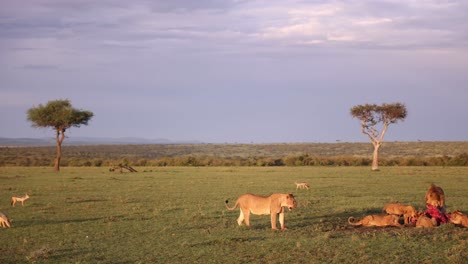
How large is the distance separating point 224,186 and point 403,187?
9.57 meters

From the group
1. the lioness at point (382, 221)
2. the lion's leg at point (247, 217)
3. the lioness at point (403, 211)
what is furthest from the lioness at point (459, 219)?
the lion's leg at point (247, 217)

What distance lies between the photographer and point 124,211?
1884 centimetres

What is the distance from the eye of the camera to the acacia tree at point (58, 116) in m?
55.2

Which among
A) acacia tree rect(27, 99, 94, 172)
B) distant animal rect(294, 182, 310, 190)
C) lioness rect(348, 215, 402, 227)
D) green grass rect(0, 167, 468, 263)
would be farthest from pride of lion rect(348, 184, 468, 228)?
acacia tree rect(27, 99, 94, 172)

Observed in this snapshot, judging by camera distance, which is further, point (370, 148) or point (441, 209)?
point (370, 148)

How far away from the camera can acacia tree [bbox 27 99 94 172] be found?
5525cm

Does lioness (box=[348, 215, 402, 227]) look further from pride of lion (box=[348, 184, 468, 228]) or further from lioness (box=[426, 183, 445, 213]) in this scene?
lioness (box=[426, 183, 445, 213])

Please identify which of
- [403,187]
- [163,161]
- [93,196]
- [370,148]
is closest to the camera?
[93,196]

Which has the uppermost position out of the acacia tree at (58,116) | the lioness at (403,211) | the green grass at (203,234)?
the acacia tree at (58,116)

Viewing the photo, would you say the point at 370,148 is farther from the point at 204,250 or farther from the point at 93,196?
the point at 204,250

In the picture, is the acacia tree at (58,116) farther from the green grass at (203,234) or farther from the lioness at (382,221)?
the lioness at (382,221)

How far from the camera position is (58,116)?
5509 cm

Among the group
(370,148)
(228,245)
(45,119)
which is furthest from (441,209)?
(370,148)

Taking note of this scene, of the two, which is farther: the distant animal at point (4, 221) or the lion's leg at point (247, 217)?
the distant animal at point (4, 221)
